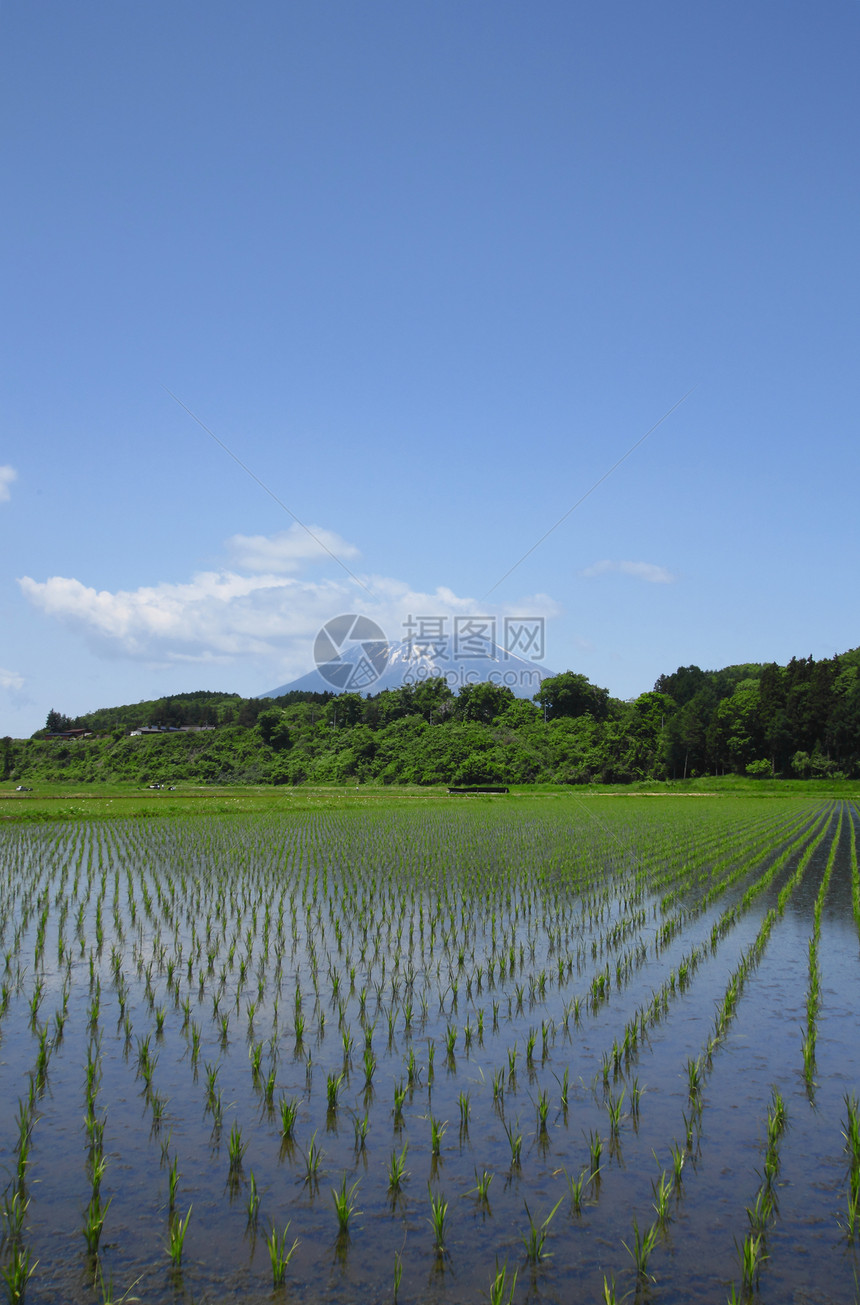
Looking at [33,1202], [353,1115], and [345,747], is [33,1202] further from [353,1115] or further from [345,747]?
[345,747]

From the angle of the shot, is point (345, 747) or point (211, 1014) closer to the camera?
point (211, 1014)

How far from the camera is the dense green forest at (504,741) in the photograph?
52.5 m

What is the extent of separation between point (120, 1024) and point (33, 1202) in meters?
2.46

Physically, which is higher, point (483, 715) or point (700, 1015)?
point (483, 715)

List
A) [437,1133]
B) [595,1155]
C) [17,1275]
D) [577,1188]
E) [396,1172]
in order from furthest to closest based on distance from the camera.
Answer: [437,1133] → [595,1155] → [396,1172] → [577,1188] → [17,1275]

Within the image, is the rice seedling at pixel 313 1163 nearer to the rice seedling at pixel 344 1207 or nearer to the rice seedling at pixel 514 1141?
the rice seedling at pixel 344 1207

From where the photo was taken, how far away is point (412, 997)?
666cm

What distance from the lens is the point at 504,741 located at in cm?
6047

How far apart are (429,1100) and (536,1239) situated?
1448 millimetres

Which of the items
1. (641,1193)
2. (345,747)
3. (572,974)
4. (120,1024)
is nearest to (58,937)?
(120,1024)

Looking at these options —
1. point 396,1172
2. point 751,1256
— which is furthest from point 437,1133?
point 751,1256

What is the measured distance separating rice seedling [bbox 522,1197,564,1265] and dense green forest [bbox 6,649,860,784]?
50.3m

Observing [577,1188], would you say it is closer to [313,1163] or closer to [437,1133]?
[437,1133]

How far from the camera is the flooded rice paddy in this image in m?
3.24
